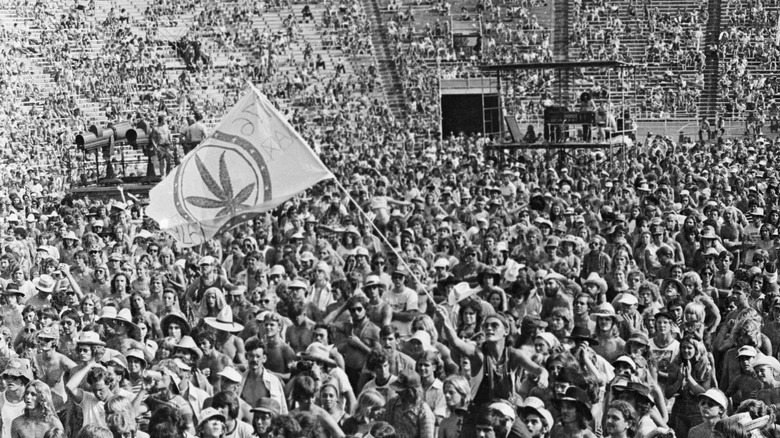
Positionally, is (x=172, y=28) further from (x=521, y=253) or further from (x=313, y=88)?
(x=521, y=253)

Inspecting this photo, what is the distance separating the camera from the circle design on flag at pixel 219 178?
11.4 meters

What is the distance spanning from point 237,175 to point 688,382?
15.0ft

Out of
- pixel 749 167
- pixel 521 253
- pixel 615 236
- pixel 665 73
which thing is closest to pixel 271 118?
pixel 521 253

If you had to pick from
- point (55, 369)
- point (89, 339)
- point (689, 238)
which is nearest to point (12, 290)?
point (55, 369)

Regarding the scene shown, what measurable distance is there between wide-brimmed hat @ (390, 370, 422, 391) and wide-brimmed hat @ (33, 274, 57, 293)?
17.0 ft

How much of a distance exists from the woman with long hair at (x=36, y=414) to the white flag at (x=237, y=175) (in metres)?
3.42

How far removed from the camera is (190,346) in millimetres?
9234

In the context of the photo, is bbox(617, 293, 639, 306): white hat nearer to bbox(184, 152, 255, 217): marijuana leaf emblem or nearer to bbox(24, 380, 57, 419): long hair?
bbox(184, 152, 255, 217): marijuana leaf emblem

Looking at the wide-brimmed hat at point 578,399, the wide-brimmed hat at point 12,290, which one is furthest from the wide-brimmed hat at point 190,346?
the wide-brimmed hat at point 12,290

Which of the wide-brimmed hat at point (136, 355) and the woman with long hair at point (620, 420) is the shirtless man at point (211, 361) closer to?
the wide-brimmed hat at point (136, 355)

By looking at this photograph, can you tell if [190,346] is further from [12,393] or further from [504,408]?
[504,408]

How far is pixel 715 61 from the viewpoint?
125 feet

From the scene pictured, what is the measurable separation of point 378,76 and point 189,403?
97.2ft

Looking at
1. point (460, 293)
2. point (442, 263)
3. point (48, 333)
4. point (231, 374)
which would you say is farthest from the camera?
point (442, 263)
